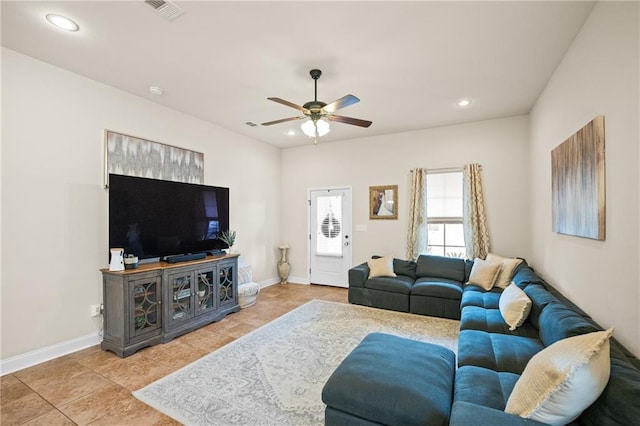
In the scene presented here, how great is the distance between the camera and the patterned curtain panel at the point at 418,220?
205 inches

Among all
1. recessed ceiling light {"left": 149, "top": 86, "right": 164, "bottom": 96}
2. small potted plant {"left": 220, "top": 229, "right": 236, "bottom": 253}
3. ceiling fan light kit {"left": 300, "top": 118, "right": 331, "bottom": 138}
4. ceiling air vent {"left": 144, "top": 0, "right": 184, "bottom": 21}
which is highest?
ceiling air vent {"left": 144, "top": 0, "right": 184, "bottom": 21}

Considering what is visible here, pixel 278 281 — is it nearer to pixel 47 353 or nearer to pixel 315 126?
pixel 47 353

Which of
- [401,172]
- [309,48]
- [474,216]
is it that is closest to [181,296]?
[309,48]

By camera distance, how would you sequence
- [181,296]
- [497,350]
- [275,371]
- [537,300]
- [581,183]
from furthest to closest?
[181,296] < [275,371] < [537,300] < [581,183] < [497,350]

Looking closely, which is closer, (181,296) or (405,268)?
(181,296)

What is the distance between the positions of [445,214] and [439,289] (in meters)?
1.55

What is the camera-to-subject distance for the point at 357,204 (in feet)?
19.5

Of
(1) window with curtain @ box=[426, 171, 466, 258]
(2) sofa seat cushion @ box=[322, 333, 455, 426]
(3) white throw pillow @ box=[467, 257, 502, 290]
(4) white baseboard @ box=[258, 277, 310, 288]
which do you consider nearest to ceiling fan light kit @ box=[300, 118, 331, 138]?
(2) sofa seat cushion @ box=[322, 333, 455, 426]

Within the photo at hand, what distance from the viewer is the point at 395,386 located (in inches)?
66.6

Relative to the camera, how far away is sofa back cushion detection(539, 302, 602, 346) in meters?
1.73

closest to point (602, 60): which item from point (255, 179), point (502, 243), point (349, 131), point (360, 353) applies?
point (360, 353)

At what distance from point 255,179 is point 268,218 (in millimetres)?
908

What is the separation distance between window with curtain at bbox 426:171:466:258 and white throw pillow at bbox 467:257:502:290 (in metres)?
0.87

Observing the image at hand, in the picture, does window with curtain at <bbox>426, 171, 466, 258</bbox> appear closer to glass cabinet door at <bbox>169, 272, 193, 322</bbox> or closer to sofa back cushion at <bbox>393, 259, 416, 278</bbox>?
sofa back cushion at <bbox>393, 259, 416, 278</bbox>
